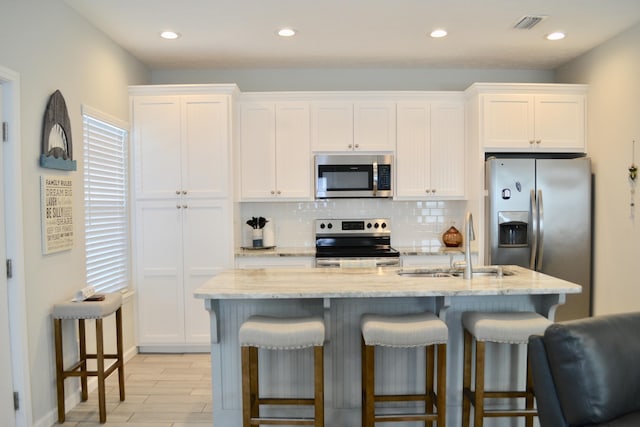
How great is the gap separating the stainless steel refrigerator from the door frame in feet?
11.3

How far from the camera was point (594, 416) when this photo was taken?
1330mm

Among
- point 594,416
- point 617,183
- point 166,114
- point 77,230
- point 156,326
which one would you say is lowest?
point 156,326

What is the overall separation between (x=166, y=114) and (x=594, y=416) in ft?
12.3

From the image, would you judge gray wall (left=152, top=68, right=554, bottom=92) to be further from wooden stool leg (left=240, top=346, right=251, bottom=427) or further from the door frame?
wooden stool leg (left=240, top=346, right=251, bottom=427)

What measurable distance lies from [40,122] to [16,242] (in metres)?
0.76

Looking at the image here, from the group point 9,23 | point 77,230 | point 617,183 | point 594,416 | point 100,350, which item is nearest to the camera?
point 594,416

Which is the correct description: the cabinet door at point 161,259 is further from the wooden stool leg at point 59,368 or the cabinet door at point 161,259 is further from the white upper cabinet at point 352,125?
the white upper cabinet at point 352,125

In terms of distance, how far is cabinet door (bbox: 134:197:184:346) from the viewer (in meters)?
3.92

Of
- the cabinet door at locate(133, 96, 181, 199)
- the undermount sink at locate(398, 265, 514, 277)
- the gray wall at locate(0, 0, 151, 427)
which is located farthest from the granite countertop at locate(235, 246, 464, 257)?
the gray wall at locate(0, 0, 151, 427)

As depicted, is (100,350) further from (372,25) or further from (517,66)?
(517,66)

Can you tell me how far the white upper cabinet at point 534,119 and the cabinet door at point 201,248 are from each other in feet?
8.20

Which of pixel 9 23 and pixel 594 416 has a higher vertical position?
pixel 9 23

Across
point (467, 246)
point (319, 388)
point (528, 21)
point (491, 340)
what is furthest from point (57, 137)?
point (528, 21)

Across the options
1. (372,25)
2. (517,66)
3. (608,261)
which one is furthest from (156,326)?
(517,66)
